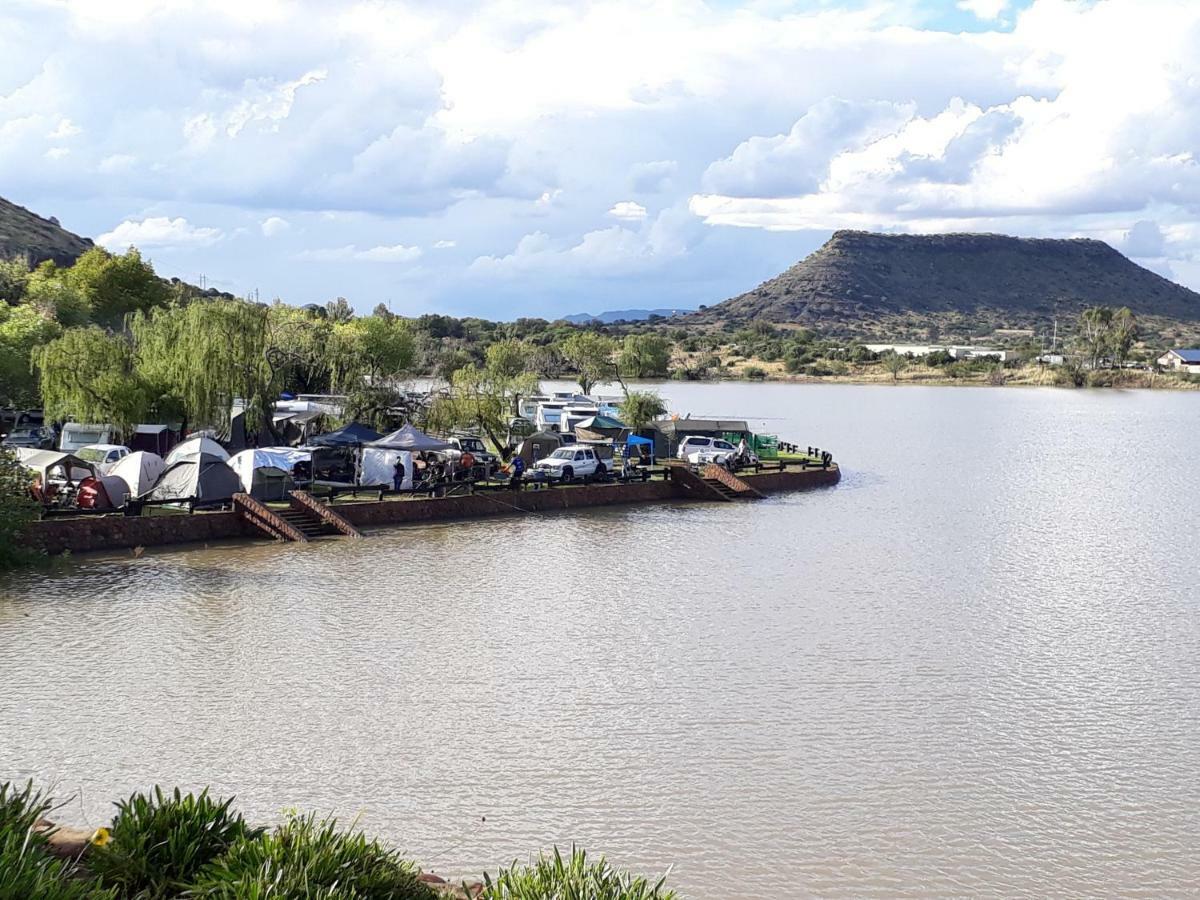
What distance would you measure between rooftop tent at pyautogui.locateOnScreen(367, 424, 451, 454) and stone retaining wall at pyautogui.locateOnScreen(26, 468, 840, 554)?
1862mm

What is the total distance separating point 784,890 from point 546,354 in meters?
96.7

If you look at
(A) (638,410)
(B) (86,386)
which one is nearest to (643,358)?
(A) (638,410)

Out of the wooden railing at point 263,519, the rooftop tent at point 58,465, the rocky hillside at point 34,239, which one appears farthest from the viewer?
the rocky hillside at point 34,239

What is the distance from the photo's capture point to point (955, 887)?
12742 millimetres

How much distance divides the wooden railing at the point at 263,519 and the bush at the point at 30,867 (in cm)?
2180

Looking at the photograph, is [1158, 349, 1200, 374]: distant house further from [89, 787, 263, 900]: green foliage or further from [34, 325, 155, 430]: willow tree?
[89, 787, 263, 900]: green foliage

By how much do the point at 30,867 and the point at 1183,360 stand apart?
168m

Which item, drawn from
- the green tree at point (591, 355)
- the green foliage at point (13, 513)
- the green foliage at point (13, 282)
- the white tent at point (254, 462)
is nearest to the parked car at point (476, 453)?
the white tent at point (254, 462)

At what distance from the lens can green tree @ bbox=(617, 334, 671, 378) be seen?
125725mm

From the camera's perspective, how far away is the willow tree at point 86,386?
37.2 m

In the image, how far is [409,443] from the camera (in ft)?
118

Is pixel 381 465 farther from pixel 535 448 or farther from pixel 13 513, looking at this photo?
pixel 13 513

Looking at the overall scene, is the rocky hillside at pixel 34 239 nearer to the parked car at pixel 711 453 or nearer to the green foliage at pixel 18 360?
the green foliage at pixel 18 360

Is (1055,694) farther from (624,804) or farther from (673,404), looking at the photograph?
(673,404)
